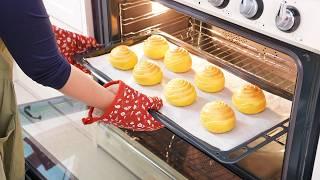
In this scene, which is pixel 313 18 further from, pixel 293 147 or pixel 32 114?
pixel 32 114

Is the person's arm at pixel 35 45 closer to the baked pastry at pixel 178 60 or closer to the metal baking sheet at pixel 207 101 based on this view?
the metal baking sheet at pixel 207 101

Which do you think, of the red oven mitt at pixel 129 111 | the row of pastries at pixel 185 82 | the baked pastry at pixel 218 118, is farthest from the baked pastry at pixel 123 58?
the baked pastry at pixel 218 118

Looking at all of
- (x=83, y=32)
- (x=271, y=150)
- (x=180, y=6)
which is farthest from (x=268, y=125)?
(x=83, y=32)

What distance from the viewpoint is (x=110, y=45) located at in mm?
1531

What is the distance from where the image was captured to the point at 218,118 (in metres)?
1.14

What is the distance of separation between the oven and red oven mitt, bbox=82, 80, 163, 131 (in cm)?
5

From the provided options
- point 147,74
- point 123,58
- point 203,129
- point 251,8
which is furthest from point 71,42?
point 251,8

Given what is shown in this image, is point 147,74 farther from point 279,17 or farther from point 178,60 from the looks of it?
point 279,17

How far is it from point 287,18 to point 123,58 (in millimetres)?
638

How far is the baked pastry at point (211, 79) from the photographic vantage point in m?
1.33

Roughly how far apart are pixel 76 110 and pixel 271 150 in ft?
2.50

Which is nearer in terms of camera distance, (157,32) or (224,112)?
(224,112)

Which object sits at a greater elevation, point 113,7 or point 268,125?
point 113,7

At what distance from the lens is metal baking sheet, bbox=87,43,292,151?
115 centimetres
